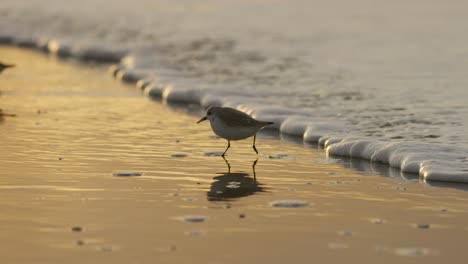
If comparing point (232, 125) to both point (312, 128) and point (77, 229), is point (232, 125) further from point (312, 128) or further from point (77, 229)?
point (77, 229)

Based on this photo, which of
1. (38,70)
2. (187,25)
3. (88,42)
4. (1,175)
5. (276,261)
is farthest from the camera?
(187,25)

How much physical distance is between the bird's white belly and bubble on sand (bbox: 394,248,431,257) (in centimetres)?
394

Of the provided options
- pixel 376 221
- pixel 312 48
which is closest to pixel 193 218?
pixel 376 221

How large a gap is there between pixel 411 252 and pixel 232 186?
8.36 ft

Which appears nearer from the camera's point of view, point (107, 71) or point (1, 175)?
point (1, 175)

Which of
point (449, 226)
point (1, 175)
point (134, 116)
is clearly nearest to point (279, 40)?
point (134, 116)

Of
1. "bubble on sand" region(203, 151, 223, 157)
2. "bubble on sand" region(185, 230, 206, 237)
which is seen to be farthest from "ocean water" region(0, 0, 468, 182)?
"bubble on sand" region(185, 230, 206, 237)

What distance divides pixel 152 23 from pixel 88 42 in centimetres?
327

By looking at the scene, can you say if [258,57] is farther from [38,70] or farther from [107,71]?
[38,70]

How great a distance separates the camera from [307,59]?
17.8 meters

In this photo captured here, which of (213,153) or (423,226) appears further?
(213,153)

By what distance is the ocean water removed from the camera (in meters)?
11.0

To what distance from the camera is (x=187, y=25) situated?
24109 millimetres

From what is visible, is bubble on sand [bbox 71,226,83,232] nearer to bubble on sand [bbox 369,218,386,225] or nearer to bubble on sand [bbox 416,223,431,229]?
bubble on sand [bbox 369,218,386,225]
